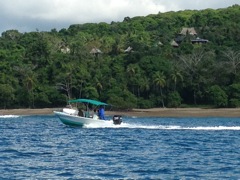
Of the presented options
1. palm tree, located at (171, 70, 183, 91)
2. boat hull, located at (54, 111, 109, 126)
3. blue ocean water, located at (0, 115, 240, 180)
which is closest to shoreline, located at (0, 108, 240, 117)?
palm tree, located at (171, 70, 183, 91)

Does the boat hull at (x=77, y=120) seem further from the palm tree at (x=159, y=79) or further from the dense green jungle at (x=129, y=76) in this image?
the palm tree at (x=159, y=79)

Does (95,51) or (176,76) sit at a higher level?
(95,51)

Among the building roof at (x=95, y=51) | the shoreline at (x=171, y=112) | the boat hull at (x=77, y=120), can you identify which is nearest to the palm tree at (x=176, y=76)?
the shoreline at (x=171, y=112)

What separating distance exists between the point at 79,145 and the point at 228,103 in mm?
65662

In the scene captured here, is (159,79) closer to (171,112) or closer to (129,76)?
(129,76)

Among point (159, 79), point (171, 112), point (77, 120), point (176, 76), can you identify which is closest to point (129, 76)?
point (159, 79)

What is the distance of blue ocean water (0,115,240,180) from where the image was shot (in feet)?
79.3

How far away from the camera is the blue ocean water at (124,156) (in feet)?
79.3

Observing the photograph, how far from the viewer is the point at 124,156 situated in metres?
30.0

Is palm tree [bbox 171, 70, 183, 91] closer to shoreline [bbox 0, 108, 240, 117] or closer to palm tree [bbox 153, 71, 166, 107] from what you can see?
palm tree [bbox 153, 71, 166, 107]

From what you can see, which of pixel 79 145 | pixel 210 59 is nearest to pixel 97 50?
pixel 210 59

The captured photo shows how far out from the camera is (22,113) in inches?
4092

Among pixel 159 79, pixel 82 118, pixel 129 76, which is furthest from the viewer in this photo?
pixel 129 76

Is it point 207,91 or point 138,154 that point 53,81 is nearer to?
point 207,91
